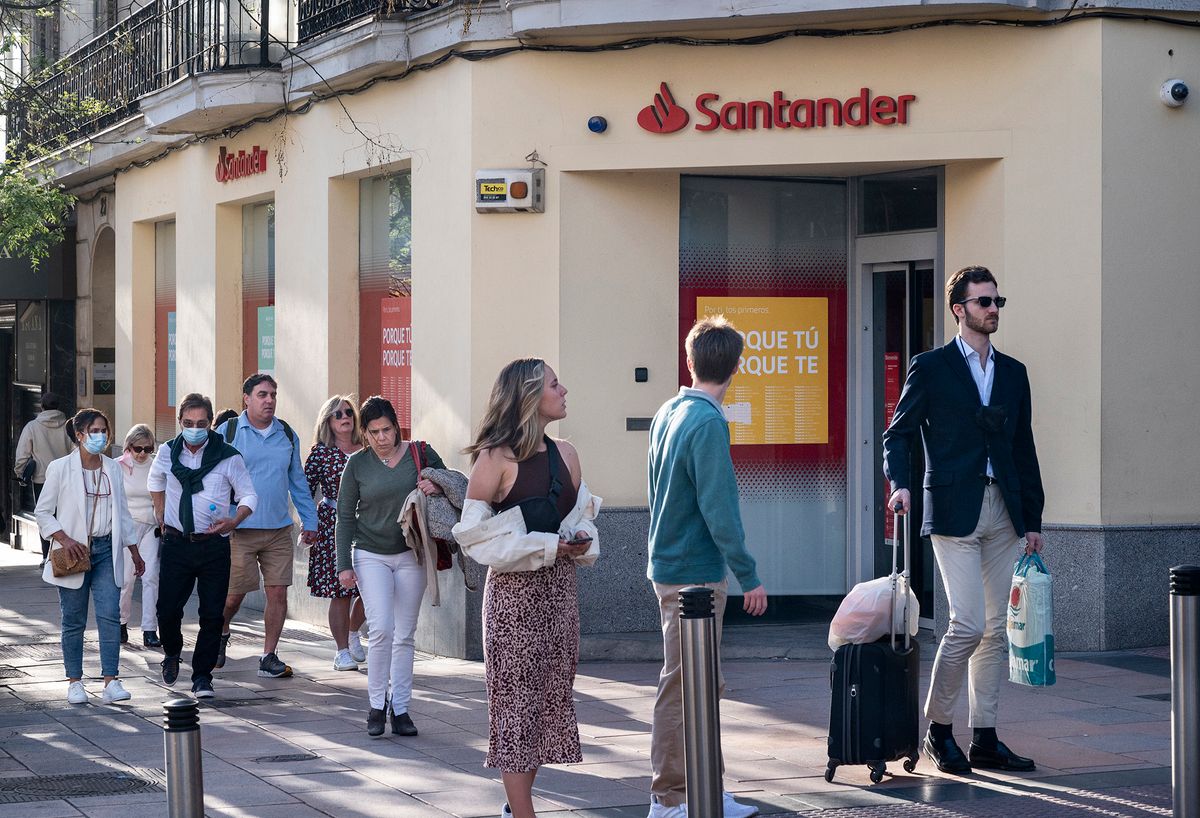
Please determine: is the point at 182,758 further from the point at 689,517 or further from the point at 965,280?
the point at 965,280

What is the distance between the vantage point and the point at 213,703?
9719 mm

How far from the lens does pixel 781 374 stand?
1195cm

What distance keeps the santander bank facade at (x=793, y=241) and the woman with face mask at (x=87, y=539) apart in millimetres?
2406

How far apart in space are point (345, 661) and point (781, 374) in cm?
368

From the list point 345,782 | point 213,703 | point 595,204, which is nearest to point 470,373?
point 595,204

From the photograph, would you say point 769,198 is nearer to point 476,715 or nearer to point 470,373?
point 470,373

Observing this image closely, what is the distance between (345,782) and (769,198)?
19.6ft

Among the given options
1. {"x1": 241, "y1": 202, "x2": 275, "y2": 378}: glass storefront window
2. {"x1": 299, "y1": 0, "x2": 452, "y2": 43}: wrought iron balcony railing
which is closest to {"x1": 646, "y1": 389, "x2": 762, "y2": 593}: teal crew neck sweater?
{"x1": 299, "y1": 0, "x2": 452, "y2": 43}: wrought iron balcony railing

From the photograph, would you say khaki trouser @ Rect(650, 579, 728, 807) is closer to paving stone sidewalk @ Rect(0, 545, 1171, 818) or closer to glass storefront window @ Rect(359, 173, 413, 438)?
paving stone sidewalk @ Rect(0, 545, 1171, 818)

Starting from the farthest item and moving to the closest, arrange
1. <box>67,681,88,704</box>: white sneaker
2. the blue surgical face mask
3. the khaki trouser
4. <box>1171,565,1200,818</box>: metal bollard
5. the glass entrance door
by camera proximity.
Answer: the glass entrance door
the blue surgical face mask
<box>67,681,88,704</box>: white sneaker
the khaki trouser
<box>1171,565,1200,818</box>: metal bollard

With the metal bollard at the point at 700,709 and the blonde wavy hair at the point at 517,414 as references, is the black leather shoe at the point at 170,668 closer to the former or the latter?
the blonde wavy hair at the point at 517,414

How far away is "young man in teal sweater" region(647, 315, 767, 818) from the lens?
247 inches

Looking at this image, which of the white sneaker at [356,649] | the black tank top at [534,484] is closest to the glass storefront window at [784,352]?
the white sneaker at [356,649]

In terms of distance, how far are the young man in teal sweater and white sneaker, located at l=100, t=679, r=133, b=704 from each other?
A: 14.4 feet
